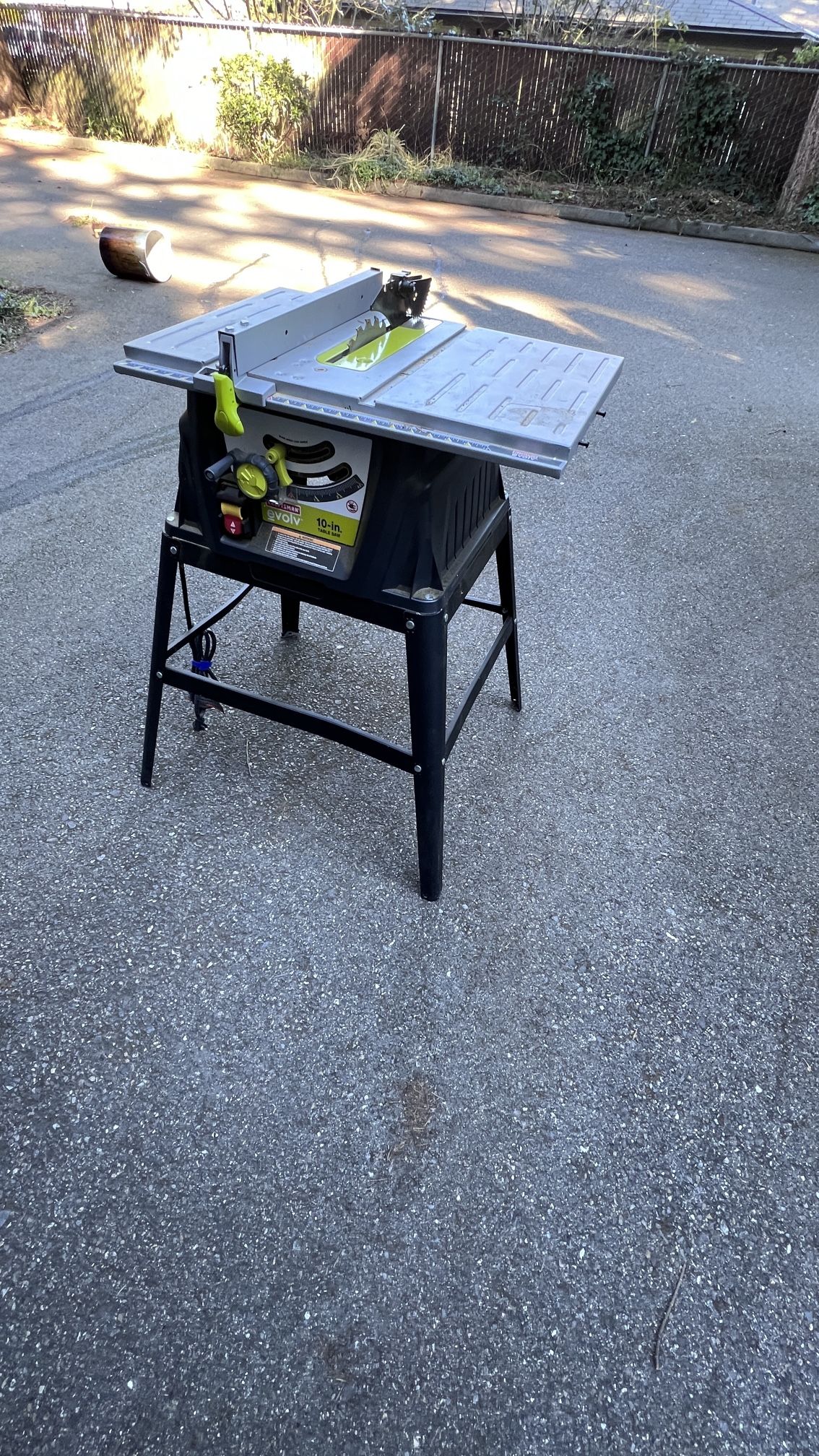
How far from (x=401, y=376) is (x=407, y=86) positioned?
10375mm

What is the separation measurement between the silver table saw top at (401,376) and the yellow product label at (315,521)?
0.23 m

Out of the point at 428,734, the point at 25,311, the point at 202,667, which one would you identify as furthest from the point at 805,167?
the point at 428,734

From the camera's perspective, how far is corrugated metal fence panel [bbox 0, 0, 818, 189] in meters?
8.61

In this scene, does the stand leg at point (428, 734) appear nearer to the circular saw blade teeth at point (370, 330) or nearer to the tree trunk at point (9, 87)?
the circular saw blade teeth at point (370, 330)

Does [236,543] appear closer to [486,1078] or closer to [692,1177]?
[486,1078]

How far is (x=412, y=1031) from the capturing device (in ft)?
5.88

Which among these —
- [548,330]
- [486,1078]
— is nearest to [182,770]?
[486,1078]

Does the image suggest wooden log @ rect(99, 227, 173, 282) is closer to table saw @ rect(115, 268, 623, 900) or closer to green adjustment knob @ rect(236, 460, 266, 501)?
table saw @ rect(115, 268, 623, 900)

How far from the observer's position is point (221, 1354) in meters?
1.32

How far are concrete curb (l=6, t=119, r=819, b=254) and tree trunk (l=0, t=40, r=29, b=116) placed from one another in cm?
66

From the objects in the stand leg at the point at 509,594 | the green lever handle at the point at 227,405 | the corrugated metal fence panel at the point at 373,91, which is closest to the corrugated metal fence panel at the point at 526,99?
the corrugated metal fence panel at the point at 373,91

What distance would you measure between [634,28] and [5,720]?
11421mm

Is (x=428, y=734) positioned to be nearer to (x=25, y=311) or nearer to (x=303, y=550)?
(x=303, y=550)

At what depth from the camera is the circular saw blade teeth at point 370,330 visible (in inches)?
72.1
